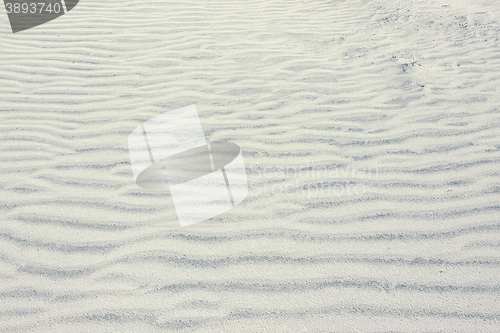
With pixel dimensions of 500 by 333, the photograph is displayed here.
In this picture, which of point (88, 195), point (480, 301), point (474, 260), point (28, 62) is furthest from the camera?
point (28, 62)

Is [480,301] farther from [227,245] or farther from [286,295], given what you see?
[227,245]

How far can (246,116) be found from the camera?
135 inches

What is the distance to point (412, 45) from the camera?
437cm

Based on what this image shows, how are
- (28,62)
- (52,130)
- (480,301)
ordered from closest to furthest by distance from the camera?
(480,301) → (52,130) → (28,62)

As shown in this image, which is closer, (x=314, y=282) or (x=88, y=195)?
(x=314, y=282)

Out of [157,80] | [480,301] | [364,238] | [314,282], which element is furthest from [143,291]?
[157,80]

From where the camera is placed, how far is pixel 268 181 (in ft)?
9.06

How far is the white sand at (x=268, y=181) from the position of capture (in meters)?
1.98

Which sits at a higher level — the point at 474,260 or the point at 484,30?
the point at 484,30

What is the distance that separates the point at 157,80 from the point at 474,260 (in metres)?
3.34

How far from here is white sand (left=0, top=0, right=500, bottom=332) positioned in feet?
6.51

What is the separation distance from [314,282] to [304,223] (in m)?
0.45

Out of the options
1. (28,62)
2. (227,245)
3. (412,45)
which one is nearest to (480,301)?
(227,245)

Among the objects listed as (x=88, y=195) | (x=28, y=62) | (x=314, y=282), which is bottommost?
(x=314, y=282)
